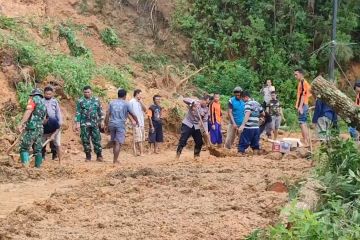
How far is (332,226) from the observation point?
19.6 feet

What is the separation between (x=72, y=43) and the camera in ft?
61.7

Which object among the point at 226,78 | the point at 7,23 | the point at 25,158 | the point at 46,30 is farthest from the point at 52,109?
the point at 226,78

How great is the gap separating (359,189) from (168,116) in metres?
10.5

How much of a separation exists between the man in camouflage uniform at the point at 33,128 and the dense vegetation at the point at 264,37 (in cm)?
1139

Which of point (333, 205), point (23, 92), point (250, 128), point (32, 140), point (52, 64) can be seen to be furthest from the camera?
point (52, 64)

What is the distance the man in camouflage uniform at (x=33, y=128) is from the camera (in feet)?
36.8

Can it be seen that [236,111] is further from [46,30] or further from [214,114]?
[46,30]

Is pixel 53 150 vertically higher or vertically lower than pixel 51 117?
lower

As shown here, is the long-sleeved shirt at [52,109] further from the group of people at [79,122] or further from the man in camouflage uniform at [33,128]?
the man in camouflage uniform at [33,128]

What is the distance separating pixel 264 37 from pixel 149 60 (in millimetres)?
4358

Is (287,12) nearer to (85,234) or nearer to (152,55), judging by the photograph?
(152,55)

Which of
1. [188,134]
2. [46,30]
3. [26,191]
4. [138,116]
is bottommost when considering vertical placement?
[26,191]

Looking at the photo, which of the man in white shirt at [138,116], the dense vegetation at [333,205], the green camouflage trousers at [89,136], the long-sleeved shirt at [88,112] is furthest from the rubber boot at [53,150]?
the dense vegetation at [333,205]

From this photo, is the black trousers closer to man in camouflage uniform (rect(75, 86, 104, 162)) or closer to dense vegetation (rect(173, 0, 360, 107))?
man in camouflage uniform (rect(75, 86, 104, 162))
